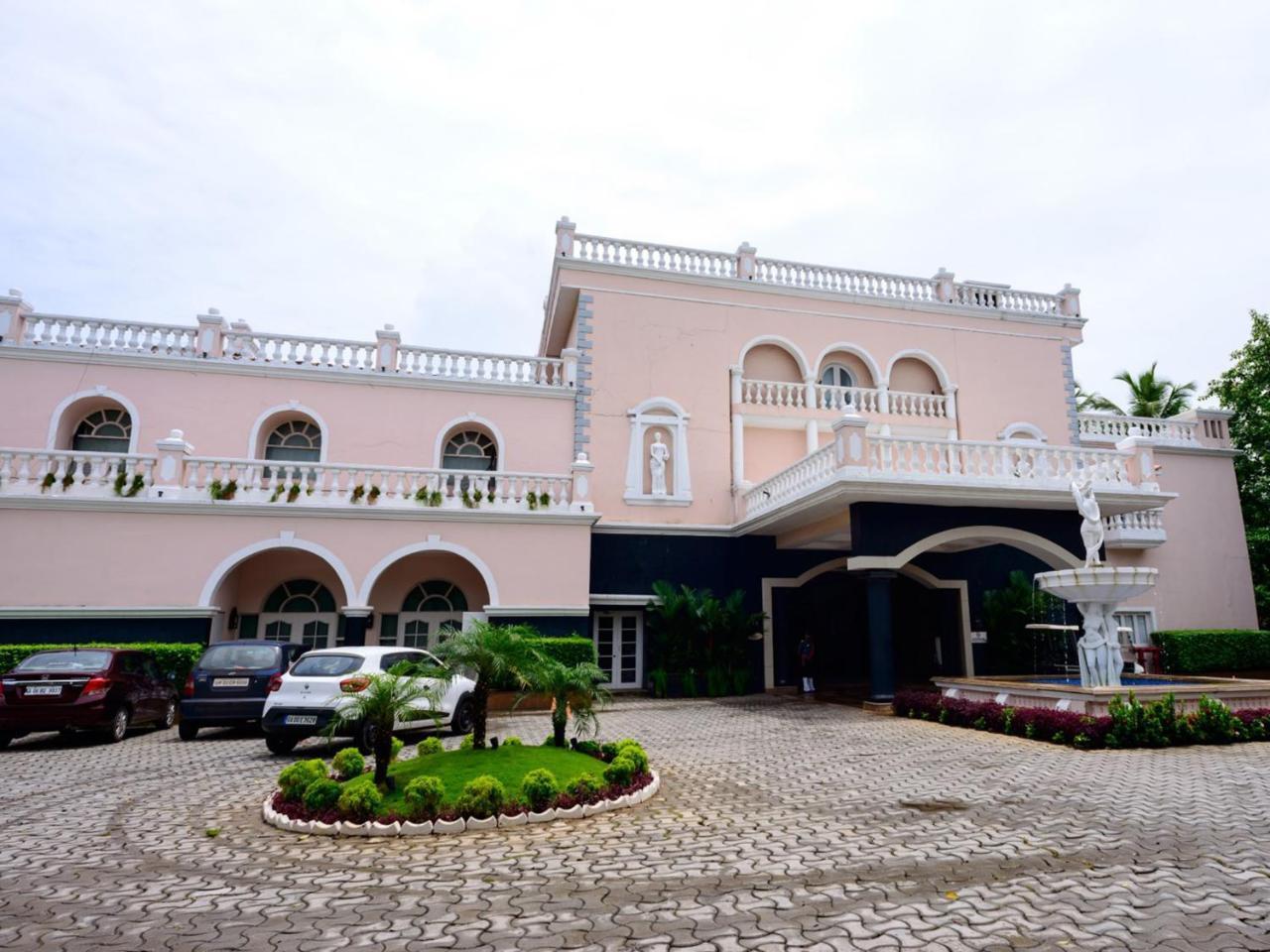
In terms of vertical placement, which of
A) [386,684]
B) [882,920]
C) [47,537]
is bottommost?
[882,920]

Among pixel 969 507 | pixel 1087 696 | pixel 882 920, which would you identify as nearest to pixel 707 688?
pixel 969 507

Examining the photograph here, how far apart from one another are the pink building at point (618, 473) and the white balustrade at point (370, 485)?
0.19 ft

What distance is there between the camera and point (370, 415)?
17.0m

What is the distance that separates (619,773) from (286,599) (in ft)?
39.4

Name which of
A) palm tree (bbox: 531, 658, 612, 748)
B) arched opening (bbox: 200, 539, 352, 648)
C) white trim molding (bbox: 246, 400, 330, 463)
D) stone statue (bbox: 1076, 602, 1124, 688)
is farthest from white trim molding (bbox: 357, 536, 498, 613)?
stone statue (bbox: 1076, 602, 1124, 688)

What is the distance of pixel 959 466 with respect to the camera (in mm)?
13336

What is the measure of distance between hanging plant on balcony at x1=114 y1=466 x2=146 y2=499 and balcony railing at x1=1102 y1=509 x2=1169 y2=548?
70.5 feet

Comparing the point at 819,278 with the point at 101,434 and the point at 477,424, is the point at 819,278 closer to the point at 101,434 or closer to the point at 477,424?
the point at 477,424

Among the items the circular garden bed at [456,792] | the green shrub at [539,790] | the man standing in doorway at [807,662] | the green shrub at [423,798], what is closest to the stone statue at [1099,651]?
the man standing in doorway at [807,662]

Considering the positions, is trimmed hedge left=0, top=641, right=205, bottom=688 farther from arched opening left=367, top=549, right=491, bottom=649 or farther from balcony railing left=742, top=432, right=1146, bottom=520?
balcony railing left=742, top=432, right=1146, bottom=520

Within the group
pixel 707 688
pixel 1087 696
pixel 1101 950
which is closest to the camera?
pixel 1101 950

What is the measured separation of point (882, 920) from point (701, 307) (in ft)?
53.3

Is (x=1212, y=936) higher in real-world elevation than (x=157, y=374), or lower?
lower

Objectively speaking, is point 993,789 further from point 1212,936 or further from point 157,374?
point 157,374
